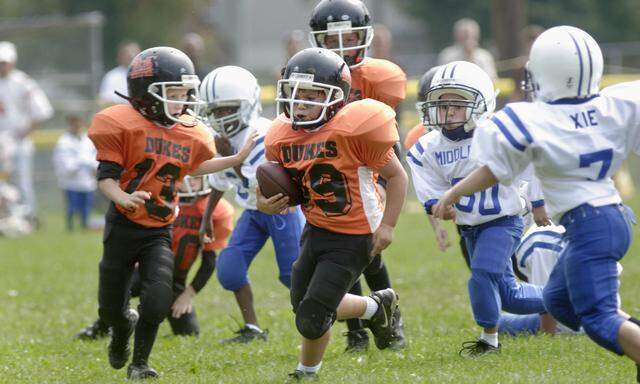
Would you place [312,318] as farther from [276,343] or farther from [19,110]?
[19,110]

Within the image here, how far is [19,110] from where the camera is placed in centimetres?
1391

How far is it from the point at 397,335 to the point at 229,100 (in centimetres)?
172

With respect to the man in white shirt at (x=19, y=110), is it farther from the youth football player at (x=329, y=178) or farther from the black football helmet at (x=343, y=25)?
the youth football player at (x=329, y=178)

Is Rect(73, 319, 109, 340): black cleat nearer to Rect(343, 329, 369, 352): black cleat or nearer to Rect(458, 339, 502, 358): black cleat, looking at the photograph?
Rect(343, 329, 369, 352): black cleat

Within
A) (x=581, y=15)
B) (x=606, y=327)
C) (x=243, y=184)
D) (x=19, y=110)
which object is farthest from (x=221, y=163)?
(x=581, y=15)

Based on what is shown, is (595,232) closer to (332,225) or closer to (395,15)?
(332,225)

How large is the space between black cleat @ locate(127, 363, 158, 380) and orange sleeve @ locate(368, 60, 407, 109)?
2.08 meters

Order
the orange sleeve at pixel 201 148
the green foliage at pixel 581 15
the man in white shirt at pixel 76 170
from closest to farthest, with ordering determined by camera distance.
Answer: the orange sleeve at pixel 201 148 < the man in white shirt at pixel 76 170 < the green foliage at pixel 581 15

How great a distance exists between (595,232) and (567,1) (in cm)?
2658

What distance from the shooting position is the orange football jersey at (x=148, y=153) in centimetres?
545

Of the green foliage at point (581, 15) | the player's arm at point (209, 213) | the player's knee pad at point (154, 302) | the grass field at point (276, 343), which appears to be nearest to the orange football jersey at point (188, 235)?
the player's arm at point (209, 213)

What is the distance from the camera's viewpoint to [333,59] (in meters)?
5.13

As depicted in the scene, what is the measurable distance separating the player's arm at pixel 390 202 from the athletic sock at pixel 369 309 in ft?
1.56

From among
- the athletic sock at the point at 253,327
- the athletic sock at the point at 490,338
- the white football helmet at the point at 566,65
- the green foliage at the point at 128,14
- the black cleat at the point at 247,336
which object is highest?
the white football helmet at the point at 566,65
